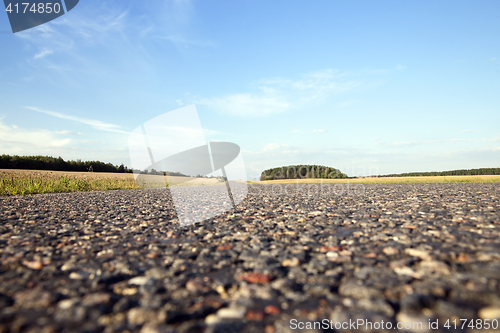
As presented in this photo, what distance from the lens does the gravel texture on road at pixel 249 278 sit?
2217 mm

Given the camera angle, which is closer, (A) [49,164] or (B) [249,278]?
(B) [249,278]

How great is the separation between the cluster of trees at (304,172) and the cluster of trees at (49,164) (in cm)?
3070

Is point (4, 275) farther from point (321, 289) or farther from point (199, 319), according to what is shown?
point (321, 289)

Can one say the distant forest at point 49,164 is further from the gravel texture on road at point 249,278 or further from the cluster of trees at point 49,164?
the gravel texture on road at point 249,278

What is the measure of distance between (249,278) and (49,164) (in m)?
65.1

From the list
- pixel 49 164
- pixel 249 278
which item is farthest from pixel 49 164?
pixel 249 278

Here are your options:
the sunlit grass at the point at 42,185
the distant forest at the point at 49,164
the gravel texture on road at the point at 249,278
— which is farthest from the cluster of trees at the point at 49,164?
the gravel texture on road at the point at 249,278

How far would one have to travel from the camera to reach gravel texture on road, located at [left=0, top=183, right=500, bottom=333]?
7.27 ft

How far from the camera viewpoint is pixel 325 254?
12.8 feet

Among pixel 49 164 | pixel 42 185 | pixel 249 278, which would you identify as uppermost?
pixel 49 164

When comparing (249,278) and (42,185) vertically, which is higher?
(42,185)

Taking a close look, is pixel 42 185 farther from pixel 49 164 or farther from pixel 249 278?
pixel 49 164

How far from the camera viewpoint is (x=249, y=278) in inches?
122

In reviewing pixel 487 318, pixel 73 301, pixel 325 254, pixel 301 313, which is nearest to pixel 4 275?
pixel 73 301
